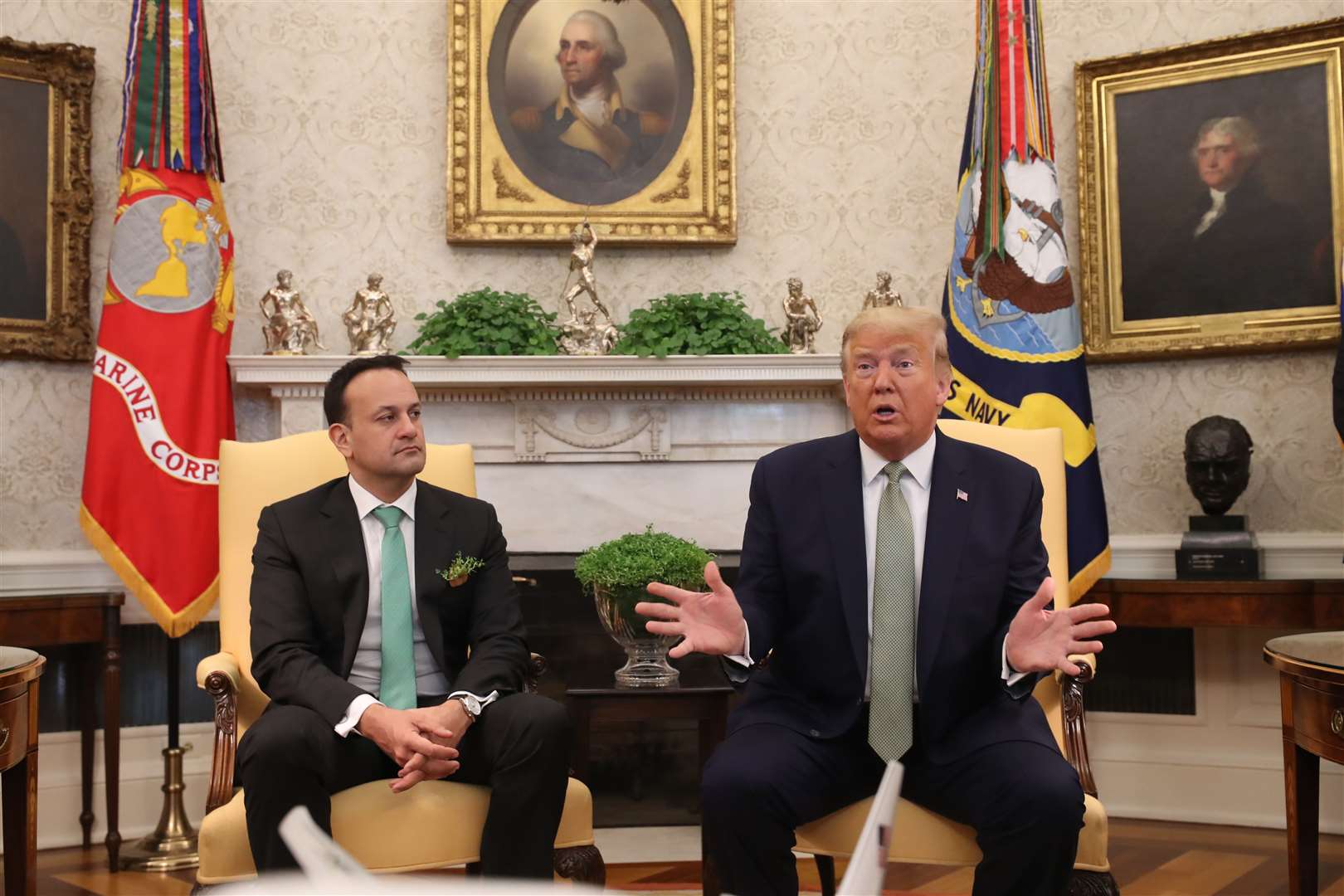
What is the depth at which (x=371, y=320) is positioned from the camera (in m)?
4.82

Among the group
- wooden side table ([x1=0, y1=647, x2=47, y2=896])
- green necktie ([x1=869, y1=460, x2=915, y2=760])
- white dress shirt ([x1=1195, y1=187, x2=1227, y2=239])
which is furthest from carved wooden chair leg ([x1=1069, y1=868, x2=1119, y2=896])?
white dress shirt ([x1=1195, y1=187, x2=1227, y2=239])

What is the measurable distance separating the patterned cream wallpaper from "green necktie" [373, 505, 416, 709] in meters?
2.48

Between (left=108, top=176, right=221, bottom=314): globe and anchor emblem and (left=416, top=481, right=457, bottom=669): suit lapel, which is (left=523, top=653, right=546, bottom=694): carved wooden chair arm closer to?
(left=416, top=481, right=457, bottom=669): suit lapel

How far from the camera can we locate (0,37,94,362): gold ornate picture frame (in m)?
4.72

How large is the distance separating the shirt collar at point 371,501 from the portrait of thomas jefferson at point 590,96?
255cm

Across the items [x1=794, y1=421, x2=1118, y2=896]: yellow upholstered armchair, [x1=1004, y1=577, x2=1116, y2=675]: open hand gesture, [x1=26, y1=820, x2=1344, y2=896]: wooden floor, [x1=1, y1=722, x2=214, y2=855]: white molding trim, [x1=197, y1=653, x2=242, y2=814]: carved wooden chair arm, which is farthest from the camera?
[x1=1, y1=722, x2=214, y2=855]: white molding trim

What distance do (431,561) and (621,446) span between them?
2.11 meters

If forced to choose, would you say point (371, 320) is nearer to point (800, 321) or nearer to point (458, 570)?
point (800, 321)

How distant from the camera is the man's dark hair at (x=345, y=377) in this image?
294cm

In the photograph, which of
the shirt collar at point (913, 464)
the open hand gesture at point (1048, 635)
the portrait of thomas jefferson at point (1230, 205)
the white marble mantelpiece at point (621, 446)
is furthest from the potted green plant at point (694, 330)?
the open hand gesture at point (1048, 635)

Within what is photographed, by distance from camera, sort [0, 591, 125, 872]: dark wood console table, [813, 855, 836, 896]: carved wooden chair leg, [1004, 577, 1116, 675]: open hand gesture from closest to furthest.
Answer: [1004, 577, 1116, 675]: open hand gesture → [813, 855, 836, 896]: carved wooden chair leg → [0, 591, 125, 872]: dark wood console table

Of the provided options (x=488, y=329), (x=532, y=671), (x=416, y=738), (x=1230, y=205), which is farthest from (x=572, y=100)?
(x=416, y=738)

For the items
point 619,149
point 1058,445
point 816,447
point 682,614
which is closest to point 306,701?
point 682,614

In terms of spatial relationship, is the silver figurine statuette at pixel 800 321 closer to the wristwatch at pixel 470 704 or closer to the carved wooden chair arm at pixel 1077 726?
the carved wooden chair arm at pixel 1077 726
